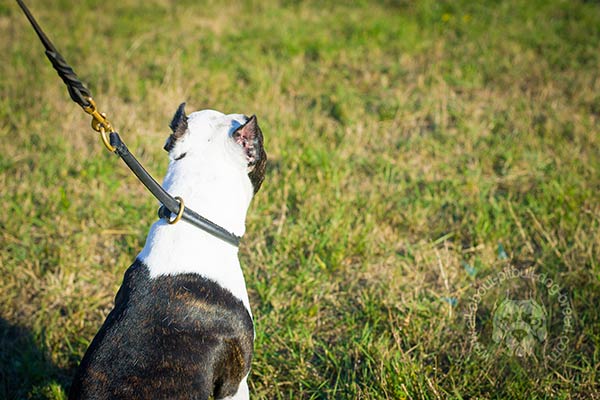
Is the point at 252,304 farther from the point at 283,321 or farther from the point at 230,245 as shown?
the point at 230,245

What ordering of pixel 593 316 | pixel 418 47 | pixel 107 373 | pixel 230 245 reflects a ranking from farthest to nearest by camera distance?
pixel 418 47, pixel 593 316, pixel 230 245, pixel 107 373

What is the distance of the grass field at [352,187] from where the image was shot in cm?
299

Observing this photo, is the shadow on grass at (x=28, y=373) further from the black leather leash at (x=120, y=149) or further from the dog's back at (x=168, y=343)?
the black leather leash at (x=120, y=149)

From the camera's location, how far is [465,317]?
10.3ft

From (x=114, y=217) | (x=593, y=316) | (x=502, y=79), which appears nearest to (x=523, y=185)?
(x=593, y=316)

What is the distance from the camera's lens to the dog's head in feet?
7.95

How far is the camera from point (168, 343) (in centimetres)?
206

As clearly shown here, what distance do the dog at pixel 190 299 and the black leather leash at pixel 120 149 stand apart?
0.07m

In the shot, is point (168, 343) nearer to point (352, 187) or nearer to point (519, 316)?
point (519, 316)

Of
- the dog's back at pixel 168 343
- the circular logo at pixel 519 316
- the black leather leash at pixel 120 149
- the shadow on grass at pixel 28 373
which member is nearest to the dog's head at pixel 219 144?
the black leather leash at pixel 120 149

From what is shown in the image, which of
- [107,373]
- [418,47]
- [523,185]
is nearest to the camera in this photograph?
[107,373]

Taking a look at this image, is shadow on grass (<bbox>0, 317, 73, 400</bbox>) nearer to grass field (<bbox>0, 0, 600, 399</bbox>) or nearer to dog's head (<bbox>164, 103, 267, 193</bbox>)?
grass field (<bbox>0, 0, 600, 399</bbox>)

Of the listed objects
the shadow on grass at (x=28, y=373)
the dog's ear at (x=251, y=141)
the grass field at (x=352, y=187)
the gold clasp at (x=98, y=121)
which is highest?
the gold clasp at (x=98, y=121)

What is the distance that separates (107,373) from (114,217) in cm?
212
